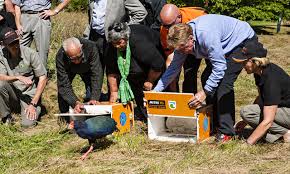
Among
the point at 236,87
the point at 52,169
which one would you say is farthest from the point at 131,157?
the point at 236,87

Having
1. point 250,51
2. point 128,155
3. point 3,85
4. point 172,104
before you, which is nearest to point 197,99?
point 172,104

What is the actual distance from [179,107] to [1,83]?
8.10ft

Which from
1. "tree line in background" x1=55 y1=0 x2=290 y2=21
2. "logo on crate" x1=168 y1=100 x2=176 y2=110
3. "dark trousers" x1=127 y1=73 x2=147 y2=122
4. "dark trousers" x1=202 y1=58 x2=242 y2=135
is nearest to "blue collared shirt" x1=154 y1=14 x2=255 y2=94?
"dark trousers" x1=202 y1=58 x2=242 y2=135

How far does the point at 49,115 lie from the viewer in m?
7.14

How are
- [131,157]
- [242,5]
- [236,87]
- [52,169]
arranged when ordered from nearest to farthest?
[52,169] → [131,157] → [236,87] → [242,5]

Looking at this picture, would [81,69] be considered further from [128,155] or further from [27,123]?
[128,155]

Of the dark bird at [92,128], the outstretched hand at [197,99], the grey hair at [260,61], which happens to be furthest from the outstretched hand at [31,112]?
the grey hair at [260,61]

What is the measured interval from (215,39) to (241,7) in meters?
13.2

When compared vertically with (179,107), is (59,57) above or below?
above

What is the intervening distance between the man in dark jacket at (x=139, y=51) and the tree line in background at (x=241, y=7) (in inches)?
453

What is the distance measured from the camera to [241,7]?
57.8 ft

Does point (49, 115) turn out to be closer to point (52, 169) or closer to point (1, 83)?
point (1, 83)

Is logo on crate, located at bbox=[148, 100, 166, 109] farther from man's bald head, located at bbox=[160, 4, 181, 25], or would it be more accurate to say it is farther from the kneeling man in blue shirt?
man's bald head, located at bbox=[160, 4, 181, 25]

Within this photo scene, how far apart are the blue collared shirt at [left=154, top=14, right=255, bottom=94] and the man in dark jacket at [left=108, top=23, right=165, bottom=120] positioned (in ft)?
1.54
